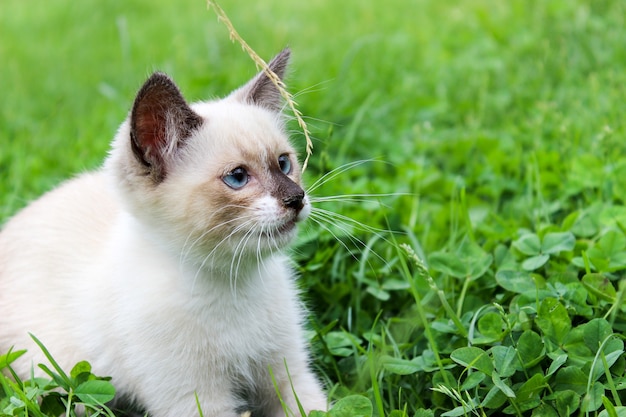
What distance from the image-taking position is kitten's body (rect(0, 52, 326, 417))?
246cm

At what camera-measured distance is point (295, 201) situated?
243 centimetres

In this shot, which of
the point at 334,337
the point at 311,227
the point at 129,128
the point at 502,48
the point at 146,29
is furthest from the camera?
the point at 146,29

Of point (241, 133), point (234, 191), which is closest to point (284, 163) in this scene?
point (241, 133)

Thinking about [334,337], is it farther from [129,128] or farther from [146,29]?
[146,29]

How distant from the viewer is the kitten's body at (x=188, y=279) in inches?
96.7

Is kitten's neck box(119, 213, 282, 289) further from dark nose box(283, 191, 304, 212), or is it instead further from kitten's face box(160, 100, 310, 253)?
dark nose box(283, 191, 304, 212)

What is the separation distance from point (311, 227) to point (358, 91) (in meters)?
2.05

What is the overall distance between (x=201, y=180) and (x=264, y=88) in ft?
1.97

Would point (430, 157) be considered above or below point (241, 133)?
below

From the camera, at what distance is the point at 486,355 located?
2.43 meters

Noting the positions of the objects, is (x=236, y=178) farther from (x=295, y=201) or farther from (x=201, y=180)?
(x=295, y=201)

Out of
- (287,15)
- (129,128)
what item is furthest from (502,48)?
(129,128)

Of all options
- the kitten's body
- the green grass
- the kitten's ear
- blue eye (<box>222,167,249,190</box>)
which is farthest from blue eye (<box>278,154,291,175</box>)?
the green grass

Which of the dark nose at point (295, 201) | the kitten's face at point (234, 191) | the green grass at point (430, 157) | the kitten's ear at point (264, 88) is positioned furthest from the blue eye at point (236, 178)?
the green grass at point (430, 157)
